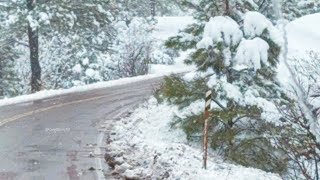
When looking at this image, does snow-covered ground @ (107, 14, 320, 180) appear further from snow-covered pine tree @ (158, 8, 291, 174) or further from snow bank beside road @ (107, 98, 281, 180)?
snow-covered pine tree @ (158, 8, 291, 174)

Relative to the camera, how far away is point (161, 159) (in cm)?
1001

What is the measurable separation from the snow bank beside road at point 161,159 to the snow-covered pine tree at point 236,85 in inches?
24.6

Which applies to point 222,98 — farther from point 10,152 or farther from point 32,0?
point 32,0

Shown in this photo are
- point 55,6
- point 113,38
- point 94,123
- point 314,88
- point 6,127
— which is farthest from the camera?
point 113,38

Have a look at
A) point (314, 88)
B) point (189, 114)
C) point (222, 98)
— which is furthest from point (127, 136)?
point (314, 88)

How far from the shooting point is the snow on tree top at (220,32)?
12.5 meters

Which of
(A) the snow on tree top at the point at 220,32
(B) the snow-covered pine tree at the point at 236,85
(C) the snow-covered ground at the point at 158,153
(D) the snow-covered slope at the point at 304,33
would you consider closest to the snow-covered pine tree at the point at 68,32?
(C) the snow-covered ground at the point at 158,153

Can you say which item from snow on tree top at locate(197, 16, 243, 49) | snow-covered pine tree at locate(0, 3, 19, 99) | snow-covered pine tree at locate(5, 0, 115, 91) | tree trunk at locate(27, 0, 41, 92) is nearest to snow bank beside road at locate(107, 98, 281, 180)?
snow on tree top at locate(197, 16, 243, 49)

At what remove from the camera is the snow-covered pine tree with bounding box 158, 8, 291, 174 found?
1227 centimetres

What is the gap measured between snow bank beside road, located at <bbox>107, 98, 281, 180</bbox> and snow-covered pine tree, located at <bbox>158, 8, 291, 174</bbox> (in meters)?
0.62

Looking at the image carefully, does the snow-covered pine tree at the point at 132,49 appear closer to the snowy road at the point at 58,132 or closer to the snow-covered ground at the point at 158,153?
the snowy road at the point at 58,132

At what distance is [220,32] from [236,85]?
146 cm

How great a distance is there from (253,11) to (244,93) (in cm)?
198

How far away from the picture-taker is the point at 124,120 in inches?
637
